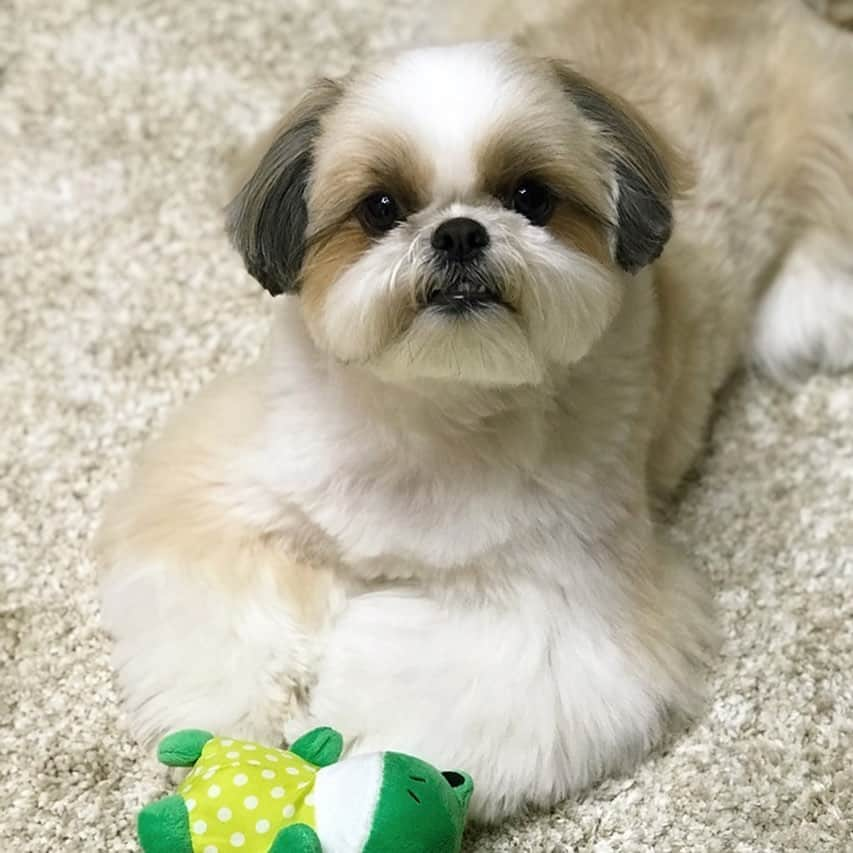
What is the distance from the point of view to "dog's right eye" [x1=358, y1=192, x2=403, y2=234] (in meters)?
1.52

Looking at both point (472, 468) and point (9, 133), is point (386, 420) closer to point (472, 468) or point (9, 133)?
point (472, 468)

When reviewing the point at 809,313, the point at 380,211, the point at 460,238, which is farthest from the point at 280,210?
the point at 809,313

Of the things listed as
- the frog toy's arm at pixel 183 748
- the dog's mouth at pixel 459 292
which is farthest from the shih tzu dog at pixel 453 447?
the frog toy's arm at pixel 183 748

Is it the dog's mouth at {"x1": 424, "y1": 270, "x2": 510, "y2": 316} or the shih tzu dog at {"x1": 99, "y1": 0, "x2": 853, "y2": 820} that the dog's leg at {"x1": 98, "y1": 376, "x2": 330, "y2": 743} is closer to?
the shih tzu dog at {"x1": 99, "y1": 0, "x2": 853, "y2": 820}

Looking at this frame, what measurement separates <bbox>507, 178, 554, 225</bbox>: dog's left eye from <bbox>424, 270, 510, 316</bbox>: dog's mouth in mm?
118

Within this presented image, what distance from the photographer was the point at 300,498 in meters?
1.76

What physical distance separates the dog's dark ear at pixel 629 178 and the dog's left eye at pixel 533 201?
9 cm

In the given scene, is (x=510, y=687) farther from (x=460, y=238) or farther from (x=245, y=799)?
(x=460, y=238)

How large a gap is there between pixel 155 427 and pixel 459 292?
870 millimetres

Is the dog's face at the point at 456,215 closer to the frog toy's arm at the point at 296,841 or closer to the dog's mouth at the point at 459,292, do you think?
the dog's mouth at the point at 459,292

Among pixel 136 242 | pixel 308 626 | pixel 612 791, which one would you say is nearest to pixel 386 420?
pixel 308 626

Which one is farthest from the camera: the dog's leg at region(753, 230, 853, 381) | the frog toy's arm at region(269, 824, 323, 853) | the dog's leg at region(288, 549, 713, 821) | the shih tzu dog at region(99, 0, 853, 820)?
the dog's leg at region(753, 230, 853, 381)

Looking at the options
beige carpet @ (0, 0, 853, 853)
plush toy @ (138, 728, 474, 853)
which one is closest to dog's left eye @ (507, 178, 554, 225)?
plush toy @ (138, 728, 474, 853)

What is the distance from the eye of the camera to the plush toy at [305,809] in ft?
4.57
